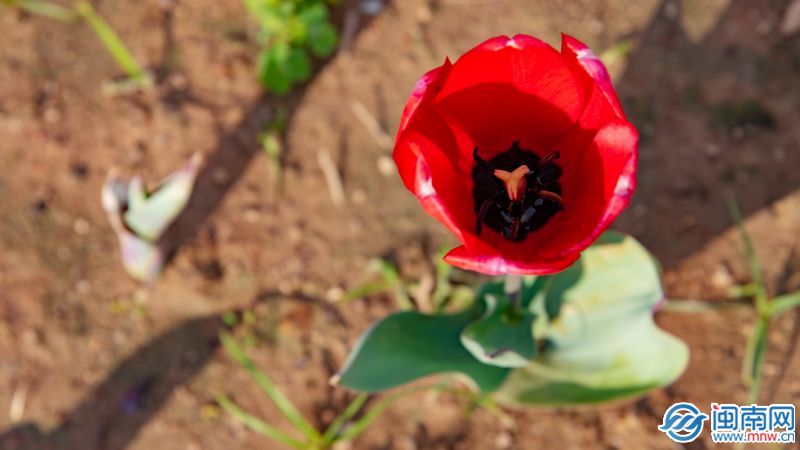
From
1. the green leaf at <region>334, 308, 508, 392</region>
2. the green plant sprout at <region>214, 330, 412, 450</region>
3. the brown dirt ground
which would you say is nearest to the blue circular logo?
the brown dirt ground

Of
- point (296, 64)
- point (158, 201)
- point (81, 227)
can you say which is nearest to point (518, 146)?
point (158, 201)

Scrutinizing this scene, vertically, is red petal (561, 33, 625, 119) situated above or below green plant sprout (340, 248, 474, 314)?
above

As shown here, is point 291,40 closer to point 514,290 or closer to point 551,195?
point 514,290

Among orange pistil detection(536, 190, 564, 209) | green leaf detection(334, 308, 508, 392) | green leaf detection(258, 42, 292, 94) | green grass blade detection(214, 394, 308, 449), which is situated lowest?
green grass blade detection(214, 394, 308, 449)

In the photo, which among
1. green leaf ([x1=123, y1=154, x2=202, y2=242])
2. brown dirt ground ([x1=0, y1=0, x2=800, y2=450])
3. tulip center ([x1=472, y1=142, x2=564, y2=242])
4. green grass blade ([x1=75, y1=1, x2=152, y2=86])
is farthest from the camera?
green grass blade ([x1=75, y1=1, x2=152, y2=86])

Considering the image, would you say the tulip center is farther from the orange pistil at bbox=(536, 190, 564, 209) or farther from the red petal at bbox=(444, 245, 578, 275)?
the red petal at bbox=(444, 245, 578, 275)

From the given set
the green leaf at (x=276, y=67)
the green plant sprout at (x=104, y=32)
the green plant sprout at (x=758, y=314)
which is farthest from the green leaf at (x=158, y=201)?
the green plant sprout at (x=758, y=314)

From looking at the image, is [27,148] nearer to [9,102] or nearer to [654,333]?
[9,102]

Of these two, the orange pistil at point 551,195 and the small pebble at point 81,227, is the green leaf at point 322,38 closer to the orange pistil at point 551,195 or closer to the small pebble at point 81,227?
the small pebble at point 81,227
